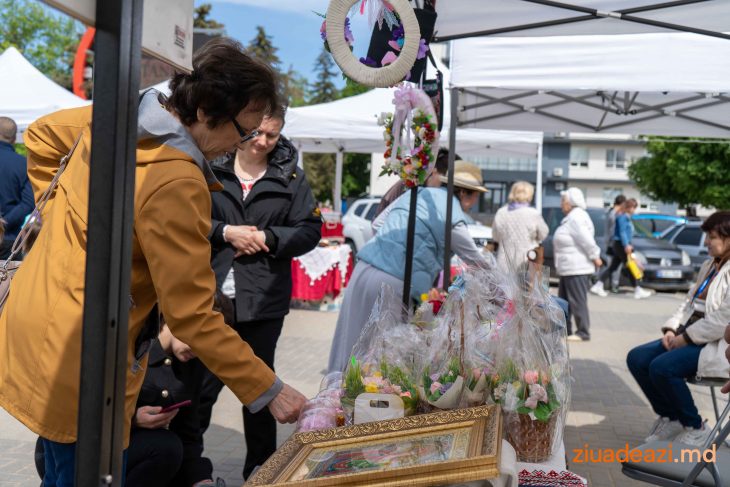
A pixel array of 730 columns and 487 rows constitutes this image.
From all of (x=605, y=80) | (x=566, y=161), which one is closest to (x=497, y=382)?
(x=605, y=80)

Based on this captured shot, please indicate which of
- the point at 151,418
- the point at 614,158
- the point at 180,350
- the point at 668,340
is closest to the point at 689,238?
the point at 668,340

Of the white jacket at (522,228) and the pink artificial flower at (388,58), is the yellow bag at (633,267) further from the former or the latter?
the pink artificial flower at (388,58)

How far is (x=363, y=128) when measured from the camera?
38.5 ft

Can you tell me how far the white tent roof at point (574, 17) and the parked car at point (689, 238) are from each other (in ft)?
44.8

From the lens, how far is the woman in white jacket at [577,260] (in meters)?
9.30

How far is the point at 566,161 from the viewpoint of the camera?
65.1 metres

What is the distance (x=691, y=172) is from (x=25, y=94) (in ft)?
88.6

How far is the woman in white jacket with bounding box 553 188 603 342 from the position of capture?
9.30 m

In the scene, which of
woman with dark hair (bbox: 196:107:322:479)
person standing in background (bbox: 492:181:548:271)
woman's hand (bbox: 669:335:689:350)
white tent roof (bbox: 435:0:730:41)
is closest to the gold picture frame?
woman with dark hair (bbox: 196:107:322:479)

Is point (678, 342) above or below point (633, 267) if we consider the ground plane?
above

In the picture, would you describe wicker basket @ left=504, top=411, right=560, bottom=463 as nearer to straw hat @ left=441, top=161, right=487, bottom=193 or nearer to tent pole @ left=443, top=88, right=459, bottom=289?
tent pole @ left=443, top=88, right=459, bottom=289

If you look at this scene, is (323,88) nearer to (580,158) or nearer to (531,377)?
(580,158)

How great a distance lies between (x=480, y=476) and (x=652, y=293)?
15423mm

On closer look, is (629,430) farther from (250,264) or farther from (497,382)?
(497,382)
